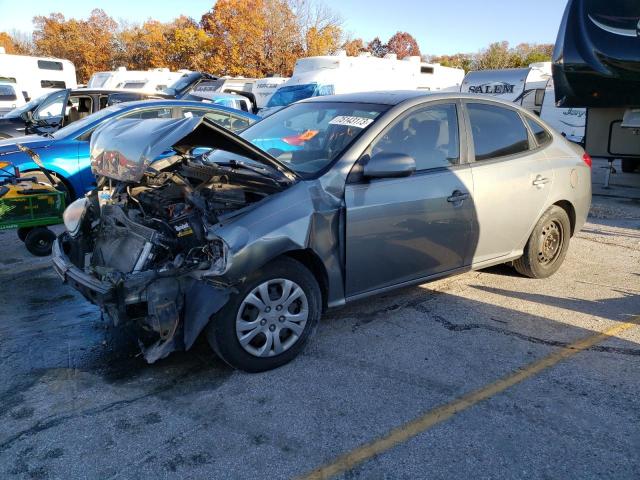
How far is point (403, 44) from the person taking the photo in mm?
71500

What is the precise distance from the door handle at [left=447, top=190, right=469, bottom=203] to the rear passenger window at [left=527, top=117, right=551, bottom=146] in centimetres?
128

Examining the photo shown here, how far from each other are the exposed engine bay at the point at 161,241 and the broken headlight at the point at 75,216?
0.03 feet

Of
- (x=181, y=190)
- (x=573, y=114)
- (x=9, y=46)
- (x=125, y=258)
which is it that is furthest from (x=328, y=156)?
(x=9, y=46)

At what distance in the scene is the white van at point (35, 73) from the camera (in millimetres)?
20719

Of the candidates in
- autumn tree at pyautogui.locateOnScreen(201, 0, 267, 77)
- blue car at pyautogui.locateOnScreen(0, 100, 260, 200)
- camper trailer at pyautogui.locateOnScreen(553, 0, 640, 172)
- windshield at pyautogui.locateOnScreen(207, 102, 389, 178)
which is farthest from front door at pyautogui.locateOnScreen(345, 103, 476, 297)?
autumn tree at pyautogui.locateOnScreen(201, 0, 267, 77)

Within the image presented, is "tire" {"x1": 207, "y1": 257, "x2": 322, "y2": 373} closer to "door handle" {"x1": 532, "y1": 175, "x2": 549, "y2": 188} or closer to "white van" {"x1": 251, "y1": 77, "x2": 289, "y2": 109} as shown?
"door handle" {"x1": 532, "y1": 175, "x2": 549, "y2": 188}

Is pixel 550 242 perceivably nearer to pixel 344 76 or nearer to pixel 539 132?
pixel 539 132

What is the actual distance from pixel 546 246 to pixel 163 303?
3.77 meters

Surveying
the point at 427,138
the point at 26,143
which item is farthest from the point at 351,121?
the point at 26,143

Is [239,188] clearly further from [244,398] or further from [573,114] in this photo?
[573,114]

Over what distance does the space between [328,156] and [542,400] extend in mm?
2108

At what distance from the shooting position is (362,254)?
3.82m

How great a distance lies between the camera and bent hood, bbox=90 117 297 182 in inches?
133

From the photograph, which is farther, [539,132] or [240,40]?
[240,40]
